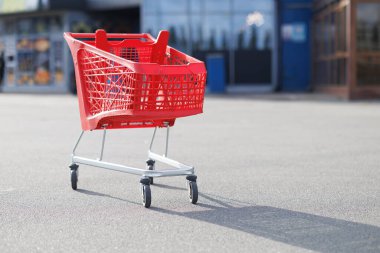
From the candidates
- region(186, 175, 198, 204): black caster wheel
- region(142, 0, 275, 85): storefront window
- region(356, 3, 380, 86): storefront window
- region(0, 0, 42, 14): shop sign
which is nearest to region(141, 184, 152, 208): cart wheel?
region(186, 175, 198, 204): black caster wheel

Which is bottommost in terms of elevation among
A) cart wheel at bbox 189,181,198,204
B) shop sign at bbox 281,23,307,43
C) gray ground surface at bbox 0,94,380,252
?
gray ground surface at bbox 0,94,380,252

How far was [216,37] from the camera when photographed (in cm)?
3136

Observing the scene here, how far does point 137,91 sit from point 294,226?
1528mm

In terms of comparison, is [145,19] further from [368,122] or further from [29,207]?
[29,207]

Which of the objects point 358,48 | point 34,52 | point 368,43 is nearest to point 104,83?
point 358,48

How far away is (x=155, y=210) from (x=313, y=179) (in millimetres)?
2030

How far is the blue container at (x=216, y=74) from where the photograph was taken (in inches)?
1141

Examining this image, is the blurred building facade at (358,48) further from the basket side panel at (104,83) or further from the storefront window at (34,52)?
the basket side panel at (104,83)

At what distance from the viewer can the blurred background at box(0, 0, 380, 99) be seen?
28922 mm

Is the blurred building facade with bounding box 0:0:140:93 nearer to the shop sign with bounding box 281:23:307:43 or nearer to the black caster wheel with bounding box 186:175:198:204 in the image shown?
the shop sign with bounding box 281:23:307:43

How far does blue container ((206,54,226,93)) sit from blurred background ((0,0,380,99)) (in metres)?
0.04

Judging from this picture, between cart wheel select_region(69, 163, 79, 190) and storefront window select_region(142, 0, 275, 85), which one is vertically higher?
storefront window select_region(142, 0, 275, 85)

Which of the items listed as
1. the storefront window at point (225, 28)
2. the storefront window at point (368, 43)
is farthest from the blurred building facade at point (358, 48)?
the storefront window at point (225, 28)

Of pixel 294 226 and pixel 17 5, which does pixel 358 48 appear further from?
pixel 294 226
